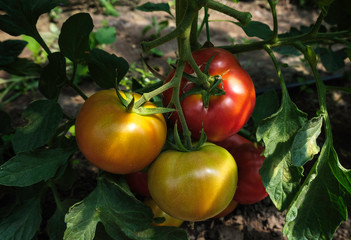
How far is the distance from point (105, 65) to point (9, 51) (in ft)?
0.77

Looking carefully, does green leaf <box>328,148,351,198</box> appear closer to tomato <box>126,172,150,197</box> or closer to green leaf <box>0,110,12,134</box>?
tomato <box>126,172,150,197</box>

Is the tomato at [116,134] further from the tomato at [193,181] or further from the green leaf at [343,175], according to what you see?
the green leaf at [343,175]

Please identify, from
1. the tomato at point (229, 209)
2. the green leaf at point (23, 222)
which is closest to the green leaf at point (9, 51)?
the green leaf at point (23, 222)

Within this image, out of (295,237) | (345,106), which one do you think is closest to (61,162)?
(295,237)

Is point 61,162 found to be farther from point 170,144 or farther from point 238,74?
point 238,74

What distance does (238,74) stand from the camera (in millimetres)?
705

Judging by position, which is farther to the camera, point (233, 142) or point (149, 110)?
point (233, 142)

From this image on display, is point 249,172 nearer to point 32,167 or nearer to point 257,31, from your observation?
point 257,31

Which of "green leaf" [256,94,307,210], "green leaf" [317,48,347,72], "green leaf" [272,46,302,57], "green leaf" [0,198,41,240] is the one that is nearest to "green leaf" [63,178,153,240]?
"green leaf" [0,198,41,240]

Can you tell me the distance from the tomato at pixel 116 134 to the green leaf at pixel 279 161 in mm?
224

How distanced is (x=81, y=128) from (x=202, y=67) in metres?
0.30

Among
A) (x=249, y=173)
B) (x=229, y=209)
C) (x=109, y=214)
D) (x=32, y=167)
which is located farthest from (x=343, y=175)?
(x=32, y=167)

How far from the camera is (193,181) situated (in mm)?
628

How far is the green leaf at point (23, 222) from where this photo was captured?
2.38 ft
